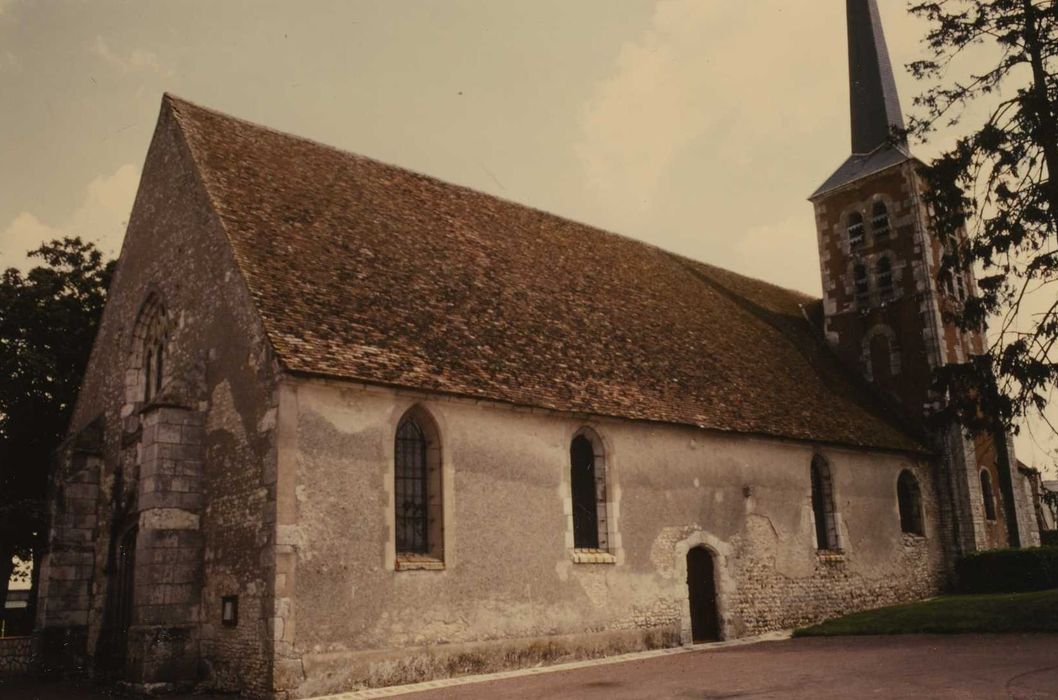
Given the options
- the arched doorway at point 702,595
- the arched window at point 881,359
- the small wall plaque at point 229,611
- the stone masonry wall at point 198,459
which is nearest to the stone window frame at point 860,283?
the arched window at point 881,359

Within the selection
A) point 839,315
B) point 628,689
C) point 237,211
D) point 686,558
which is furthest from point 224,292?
point 839,315

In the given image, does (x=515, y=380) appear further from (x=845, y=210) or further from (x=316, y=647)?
(x=845, y=210)

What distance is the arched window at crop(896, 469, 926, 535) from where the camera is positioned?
2298cm

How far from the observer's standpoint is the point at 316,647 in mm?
12195

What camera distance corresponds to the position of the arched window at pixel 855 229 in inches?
1055

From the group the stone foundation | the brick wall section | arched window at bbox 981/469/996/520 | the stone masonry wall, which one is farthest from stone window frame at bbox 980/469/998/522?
the brick wall section

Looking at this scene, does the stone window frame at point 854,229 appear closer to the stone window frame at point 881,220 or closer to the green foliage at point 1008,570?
the stone window frame at point 881,220

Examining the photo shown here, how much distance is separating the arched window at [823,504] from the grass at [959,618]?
78.9 inches

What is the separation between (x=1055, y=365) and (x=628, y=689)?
321 inches

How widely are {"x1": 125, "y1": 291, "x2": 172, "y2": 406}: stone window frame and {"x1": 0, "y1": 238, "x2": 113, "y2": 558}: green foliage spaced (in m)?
5.66

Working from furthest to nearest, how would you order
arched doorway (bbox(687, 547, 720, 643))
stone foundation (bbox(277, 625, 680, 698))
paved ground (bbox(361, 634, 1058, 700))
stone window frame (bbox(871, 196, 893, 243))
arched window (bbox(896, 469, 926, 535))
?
stone window frame (bbox(871, 196, 893, 243)) → arched window (bbox(896, 469, 926, 535)) → arched doorway (bbox(687, 547, 720, 643)) → stone foundation (bbox(277, 625, 680, 698)) → paved ground (bbox(361, 634, 1058, 700))

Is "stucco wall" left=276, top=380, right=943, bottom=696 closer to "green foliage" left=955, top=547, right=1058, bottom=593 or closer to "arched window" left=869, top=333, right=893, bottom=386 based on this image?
"green foliage" left=955, top=547, right=1058, bottom=593

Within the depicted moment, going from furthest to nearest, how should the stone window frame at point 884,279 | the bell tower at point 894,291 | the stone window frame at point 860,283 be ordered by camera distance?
the stone window frame at point 860,283, the stone window frame at point 884,279, the bell tower at point 894,291

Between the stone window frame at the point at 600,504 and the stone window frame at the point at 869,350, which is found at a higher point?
the stone window frame at the point at 869,350
